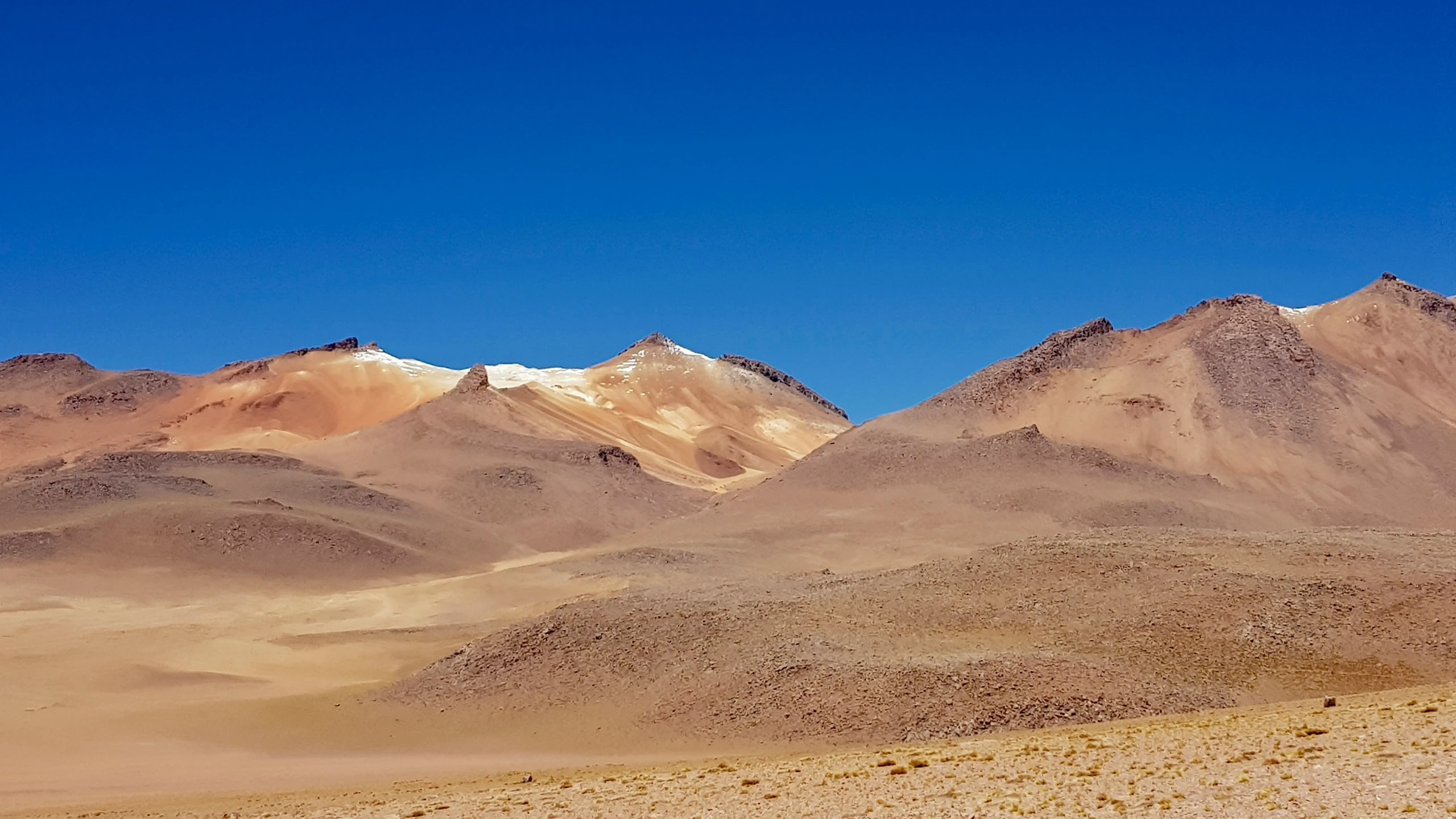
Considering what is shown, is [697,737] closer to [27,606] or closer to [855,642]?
[855,642]

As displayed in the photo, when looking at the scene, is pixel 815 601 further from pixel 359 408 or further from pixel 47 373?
pixel 47 373

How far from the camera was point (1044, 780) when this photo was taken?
1634cm

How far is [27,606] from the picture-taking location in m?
52.5

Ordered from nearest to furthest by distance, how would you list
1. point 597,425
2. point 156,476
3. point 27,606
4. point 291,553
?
point 27,606
point 291,553
point 156,476
point 597,425

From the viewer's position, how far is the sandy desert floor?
47.5ft

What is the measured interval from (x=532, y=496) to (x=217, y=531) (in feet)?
73.0

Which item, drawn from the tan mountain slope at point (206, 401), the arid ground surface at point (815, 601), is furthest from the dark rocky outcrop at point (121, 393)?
the arid ground surface at point (815, 601)

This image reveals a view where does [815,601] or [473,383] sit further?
[473,383]

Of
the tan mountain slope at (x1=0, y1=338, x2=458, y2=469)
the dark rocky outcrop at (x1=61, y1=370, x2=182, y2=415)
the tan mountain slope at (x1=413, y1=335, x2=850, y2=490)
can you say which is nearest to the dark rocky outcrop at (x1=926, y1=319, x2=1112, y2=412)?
the tan mountain slope at (x1=413, y1=335, x2=850, y2=490)

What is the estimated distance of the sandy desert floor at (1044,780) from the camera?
1447 cm

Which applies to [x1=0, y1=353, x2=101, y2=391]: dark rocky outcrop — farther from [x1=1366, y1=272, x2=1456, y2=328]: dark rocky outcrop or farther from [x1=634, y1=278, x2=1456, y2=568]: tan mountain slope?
[x1=1366, y1=272, x2=1456, y2=328]: dark rocky outcrop

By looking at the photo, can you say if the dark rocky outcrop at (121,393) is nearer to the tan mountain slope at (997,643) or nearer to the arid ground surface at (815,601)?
the arid ground surface at (815,601)

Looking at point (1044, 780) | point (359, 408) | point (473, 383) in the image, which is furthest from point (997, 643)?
point (359, 408)

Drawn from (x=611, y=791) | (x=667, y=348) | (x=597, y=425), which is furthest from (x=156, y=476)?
(x=667, y=348)
